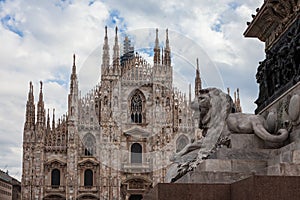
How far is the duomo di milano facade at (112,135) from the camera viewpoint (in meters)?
39.8

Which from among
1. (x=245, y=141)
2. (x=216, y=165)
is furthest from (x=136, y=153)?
(x=216, y=165)

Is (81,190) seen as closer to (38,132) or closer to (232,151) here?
(38,132)

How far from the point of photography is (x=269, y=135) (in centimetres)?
635

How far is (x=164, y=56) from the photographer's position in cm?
4372

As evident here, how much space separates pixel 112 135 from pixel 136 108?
12.1 feet

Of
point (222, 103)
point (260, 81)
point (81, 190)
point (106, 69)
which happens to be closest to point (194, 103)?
point (222, 103)

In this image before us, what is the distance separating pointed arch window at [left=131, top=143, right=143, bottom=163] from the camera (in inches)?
1626

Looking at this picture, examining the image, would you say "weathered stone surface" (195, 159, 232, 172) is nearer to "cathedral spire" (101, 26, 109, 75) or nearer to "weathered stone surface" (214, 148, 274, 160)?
"weathered stone surface" (214, 148, 274, 160)

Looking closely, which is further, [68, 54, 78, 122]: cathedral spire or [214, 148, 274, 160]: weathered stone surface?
[68, 54, 78, 122]: cathedral spire

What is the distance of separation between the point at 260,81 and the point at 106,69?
35.3 m

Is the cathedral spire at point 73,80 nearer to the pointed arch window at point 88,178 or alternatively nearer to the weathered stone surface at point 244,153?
the pointed arch window at point 88,178

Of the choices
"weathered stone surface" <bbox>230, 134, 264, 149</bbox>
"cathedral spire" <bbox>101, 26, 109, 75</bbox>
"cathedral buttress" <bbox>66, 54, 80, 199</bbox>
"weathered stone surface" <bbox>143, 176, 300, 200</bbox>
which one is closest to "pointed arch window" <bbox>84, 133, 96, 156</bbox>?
"cathedral buttress" <bbox>66, 54, 80, 199</bbox>

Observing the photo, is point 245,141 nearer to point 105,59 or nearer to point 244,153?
point 244,153

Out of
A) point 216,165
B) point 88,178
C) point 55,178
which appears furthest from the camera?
point 88,178
